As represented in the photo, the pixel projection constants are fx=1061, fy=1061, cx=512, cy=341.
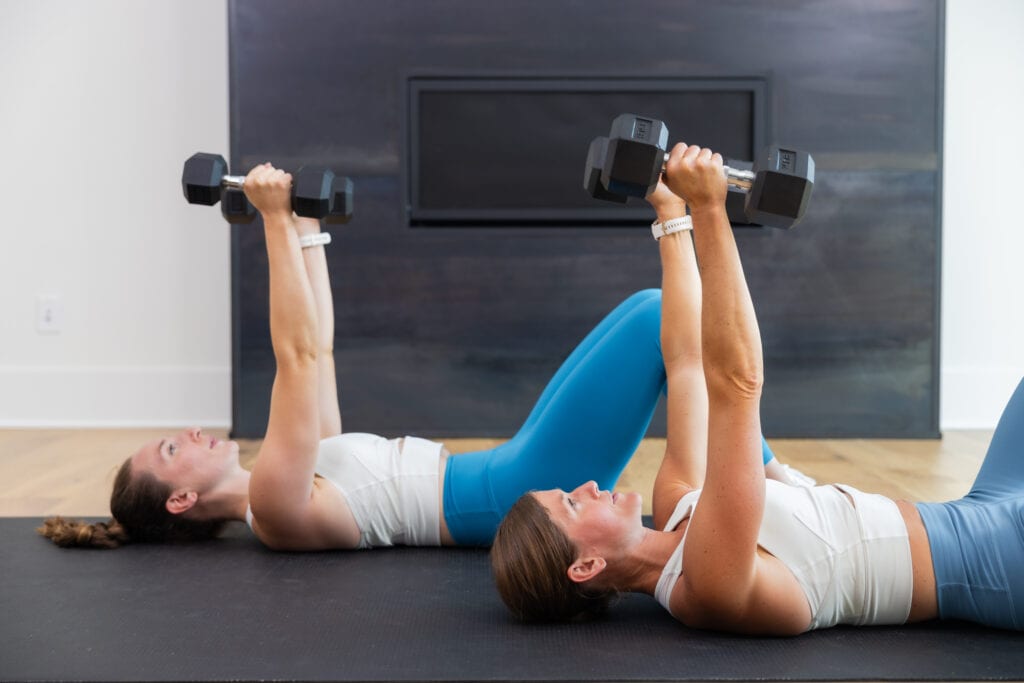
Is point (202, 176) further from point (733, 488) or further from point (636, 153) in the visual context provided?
point (733, 488)

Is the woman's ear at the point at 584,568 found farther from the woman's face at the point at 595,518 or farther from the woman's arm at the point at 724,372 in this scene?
the woman's arm at the point at 724,372

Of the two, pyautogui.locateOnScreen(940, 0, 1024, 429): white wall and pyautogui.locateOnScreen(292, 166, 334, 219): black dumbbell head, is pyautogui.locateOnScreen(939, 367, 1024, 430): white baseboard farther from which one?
pyautogui.locateOnScreen(292, 166, 334, 219): black dumbbell head

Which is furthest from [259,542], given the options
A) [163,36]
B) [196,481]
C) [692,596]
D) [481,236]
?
[163,36]

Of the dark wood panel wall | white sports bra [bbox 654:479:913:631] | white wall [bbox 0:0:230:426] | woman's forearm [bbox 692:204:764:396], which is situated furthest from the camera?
white wall [bbox 0:0:230:426]

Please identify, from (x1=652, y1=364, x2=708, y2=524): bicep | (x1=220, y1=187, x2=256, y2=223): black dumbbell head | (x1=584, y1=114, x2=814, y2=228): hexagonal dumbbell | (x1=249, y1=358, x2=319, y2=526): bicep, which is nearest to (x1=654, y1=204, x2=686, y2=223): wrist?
(x1=652, y1=364, x2=708, y2=524): bicep

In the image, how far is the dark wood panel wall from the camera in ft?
11.7

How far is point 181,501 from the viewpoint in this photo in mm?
1910

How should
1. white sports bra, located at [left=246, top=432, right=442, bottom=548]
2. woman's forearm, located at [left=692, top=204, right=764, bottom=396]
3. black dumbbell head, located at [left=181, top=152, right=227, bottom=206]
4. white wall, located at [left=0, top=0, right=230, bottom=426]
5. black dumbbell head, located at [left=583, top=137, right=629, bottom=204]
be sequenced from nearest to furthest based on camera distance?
woman's forearm, located at [left=692, top=204, right=764, bottom=396] → black dumbbell head, located at [left=583, top=137, right=629, bottom=204] → white sports bra, located at [left=246, top=432, right=442, bottom=548] → black dumbbell head, located at [left=181, top=152, right=227, bottom=206] → white wall, located at [left=0, top=0, right=230, bottom=426]

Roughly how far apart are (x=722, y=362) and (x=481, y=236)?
7.96 ft

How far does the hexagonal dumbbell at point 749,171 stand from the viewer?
4.28ft

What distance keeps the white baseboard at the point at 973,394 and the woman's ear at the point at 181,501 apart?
2.95m

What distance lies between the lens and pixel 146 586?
67.1 inches

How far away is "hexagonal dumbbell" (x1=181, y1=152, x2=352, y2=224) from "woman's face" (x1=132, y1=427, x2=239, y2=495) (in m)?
0.44

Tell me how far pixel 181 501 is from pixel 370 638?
63 cm
